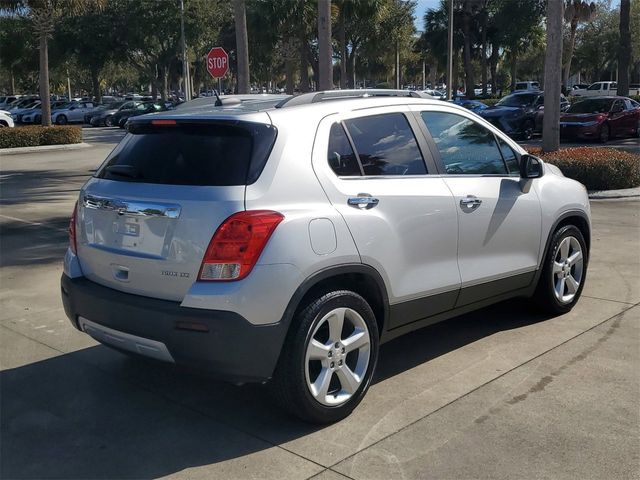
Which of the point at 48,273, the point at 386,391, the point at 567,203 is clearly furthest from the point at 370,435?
the point at 48,273

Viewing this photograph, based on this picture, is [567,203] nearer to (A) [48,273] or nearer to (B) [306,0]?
(A) [48,273]

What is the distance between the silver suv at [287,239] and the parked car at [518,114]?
20436mm

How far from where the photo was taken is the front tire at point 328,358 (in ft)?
11.9

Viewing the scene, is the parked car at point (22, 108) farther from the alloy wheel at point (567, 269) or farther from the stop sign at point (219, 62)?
the alloy wheel at point (567, 269)

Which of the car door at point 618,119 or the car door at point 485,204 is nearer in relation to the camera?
the car door at point 485,204

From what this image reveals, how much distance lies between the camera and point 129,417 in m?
4.00

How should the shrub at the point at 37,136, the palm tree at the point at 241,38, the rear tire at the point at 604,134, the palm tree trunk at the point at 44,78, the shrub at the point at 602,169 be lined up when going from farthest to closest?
the palm tree trunk at the point at 44,78
the shrub at the point at 37,136
the rear tire at the point at 604,134
the palm tree at the point at 241,38
the shrub at the point at 602,169

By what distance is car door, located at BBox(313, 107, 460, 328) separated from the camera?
391 cm

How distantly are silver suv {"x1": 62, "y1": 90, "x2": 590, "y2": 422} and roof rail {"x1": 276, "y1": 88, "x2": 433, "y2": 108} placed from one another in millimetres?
22

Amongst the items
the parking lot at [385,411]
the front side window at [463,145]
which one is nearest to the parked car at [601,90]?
the front side window at [463,145]

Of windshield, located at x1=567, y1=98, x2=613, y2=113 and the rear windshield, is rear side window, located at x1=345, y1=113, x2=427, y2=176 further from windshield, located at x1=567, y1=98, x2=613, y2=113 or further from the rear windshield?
windshield, located at x1=567, y1=98, x2=613, y2=113

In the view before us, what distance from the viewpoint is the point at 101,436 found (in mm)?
3768

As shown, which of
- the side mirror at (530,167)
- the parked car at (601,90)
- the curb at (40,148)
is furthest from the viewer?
the parked car at (601,90)

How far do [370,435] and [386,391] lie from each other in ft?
1.96
